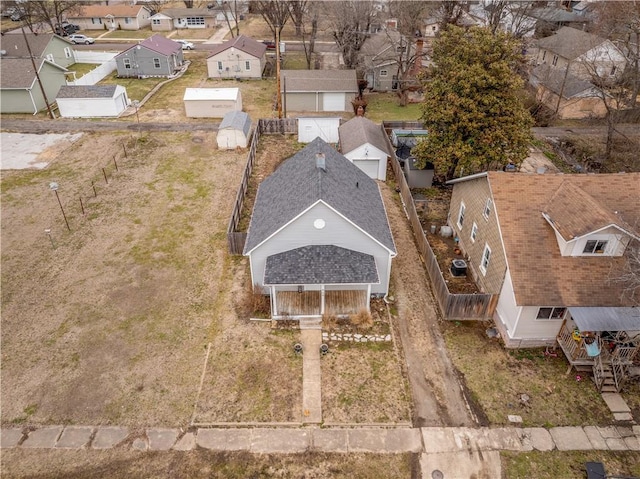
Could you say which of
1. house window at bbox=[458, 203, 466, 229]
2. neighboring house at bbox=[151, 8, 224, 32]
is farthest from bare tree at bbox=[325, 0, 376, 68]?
neighboring house at bbox=[151, 8, 224, 32]

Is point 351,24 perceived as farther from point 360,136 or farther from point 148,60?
point 148,60

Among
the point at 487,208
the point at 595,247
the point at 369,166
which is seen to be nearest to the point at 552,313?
the point at 595,247

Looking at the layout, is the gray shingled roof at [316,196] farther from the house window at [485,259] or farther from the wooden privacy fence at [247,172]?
the house window at [485,259]

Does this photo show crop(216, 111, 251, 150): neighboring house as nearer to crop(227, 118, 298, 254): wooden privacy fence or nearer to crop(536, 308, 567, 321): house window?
crop(227, 118, 298, 254): wooden privacy fence

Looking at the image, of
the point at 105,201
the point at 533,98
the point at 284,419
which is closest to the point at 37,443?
the point at 284,419

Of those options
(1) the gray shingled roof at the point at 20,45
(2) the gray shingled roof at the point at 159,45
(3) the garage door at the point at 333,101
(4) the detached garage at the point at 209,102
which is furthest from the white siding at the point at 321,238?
(1) the gray shingled roof at the point at 20,45

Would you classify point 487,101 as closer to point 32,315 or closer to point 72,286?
point 72,286
